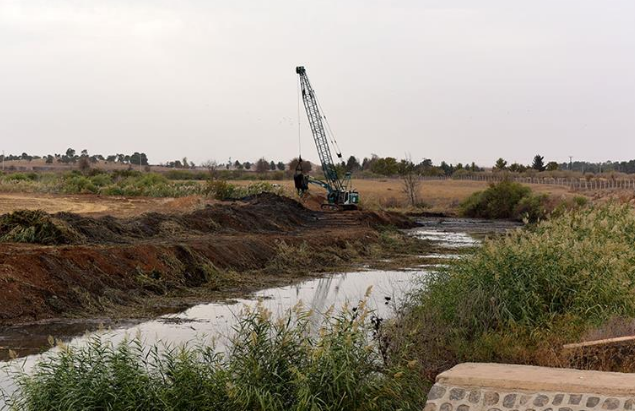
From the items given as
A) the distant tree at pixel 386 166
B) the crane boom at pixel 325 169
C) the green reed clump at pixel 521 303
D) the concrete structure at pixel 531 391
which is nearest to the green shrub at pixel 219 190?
the crane boom at pixel 325 169

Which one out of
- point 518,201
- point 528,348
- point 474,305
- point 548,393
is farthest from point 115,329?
point 518,201

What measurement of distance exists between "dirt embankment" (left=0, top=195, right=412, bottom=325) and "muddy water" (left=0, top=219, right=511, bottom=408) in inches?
41.7

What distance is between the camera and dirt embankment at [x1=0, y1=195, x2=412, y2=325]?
57.5 feet

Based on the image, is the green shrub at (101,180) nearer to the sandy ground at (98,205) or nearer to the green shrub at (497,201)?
the sandy ground at (98,205)

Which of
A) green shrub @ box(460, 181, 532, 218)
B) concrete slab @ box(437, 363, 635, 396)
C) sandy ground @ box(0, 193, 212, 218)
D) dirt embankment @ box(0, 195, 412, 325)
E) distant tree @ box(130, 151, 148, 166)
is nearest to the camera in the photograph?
concrete slab @ box(437, 363, 635, 396)

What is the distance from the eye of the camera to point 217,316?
1758cm

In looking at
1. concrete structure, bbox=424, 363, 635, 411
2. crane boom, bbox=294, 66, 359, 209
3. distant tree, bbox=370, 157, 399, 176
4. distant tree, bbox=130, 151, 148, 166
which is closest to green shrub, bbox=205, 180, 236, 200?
crane boom, bbox=294, 66, 359, 209

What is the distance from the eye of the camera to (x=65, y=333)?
15500 millimetres

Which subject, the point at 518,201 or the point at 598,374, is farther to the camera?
the point at 518,201

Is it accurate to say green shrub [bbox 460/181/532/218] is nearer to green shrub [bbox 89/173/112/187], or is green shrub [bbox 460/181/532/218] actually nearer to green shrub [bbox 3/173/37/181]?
green shrub [bbox 89/173/112/187]

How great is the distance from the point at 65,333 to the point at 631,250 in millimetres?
10066

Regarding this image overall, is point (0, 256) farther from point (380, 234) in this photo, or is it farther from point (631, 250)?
point (380, 234)

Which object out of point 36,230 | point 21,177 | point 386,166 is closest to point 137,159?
point 386,166

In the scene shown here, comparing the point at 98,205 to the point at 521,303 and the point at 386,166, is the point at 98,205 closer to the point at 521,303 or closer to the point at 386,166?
the point at 521,303
